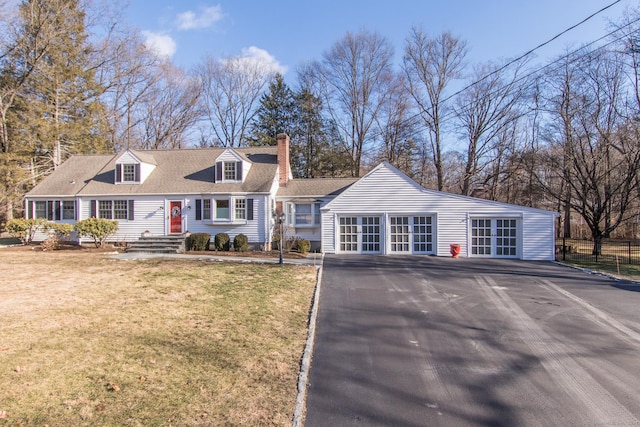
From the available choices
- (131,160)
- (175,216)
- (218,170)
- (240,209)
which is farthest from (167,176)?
(240,209)

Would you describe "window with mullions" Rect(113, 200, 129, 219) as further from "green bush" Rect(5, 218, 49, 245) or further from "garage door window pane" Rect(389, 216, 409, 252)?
"garage door window pane" Rect(389, 216, 409, 252)

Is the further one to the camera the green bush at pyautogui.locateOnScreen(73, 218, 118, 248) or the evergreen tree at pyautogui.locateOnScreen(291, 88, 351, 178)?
the evergreen tree at pyautogui.locateOnScreen(291, 88, 351, 178)

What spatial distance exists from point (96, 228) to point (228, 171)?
302 inches

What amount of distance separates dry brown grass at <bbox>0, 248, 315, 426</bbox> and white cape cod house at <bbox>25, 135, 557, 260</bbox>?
9.40 meters

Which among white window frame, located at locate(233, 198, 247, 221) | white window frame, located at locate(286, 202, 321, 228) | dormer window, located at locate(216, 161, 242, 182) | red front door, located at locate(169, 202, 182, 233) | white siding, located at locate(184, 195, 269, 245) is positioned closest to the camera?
white siding, located at locate(184, 195, 269, 245)

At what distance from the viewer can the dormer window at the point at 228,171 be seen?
69.9 ft

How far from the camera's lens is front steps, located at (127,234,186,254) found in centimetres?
1855

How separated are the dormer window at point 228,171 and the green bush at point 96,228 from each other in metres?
6.39

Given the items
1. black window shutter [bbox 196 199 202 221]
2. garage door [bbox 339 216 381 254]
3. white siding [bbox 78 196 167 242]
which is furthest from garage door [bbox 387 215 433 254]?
white siding [bbox 78 196 167 242]

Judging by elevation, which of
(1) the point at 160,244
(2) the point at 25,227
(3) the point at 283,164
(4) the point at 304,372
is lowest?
(4) the point at 304,372

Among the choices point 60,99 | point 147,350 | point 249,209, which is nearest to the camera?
point 147,350

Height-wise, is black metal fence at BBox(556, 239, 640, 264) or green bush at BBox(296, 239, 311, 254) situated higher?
green bush at BBox(296, 239, 311, 254)

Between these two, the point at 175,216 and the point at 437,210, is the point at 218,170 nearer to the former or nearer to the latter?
the point at 175,216

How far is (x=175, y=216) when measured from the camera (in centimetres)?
2080
